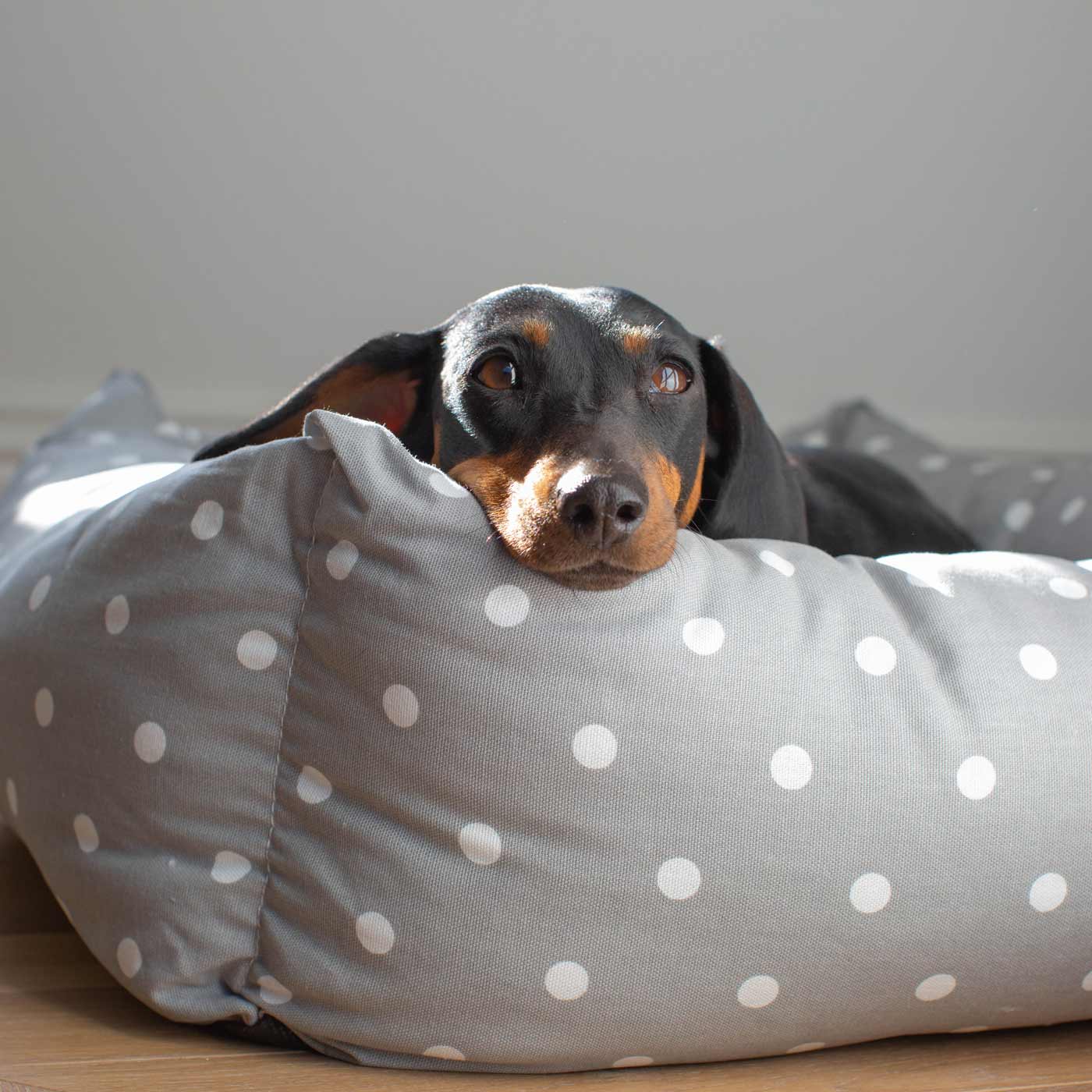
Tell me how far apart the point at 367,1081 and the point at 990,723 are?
68 cm

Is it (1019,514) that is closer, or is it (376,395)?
(376,395)

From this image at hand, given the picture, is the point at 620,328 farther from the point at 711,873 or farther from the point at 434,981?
the point at 434,981

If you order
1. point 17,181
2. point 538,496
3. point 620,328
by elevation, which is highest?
point 17,181

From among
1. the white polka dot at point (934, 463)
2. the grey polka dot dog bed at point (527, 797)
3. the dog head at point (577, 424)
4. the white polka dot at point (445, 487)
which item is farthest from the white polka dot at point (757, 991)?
the white polka dot at point (934, 463)

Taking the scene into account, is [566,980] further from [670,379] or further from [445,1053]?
[670,379]

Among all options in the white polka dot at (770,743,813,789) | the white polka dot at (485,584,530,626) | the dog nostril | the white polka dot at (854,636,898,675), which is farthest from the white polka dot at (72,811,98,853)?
the white polka dot at (854,636,898,675)

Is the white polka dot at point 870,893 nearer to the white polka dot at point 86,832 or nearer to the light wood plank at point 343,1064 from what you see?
the light wood plank at point 343,1064

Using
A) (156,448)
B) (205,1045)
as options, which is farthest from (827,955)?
(156,448)

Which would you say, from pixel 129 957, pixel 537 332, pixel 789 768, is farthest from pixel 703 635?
pixel 129 957

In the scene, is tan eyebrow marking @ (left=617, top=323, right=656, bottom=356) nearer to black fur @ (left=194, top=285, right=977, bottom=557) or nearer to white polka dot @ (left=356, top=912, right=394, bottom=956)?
black fur @ (left=194, top=285, right=977, bottom=557)

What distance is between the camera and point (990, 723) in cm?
122

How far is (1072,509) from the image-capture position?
7.52 feet

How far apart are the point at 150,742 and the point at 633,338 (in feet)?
2.45

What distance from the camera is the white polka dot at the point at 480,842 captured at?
1142mm
